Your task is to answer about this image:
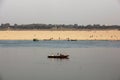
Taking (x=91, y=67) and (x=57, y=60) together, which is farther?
(x=57, y=60)

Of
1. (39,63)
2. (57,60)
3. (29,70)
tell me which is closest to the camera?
(29,70)

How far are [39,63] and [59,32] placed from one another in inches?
1977

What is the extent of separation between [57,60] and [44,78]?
39.6 ft

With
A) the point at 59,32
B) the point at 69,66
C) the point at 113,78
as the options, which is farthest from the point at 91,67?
the point at 59,32

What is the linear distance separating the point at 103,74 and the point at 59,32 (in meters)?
57.1

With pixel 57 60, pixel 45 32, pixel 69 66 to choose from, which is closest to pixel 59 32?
pixel 45 32

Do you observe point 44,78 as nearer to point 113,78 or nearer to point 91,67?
point 113,78

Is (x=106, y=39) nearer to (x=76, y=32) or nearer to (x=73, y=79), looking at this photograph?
(x=76, y=32)

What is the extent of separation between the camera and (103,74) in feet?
95.4

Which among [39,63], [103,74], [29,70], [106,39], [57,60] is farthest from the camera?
[106,39]

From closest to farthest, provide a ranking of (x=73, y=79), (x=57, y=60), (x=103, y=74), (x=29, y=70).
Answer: (x=73, y=79)
(x=103, y=74)
(x=29, y=70)
(x=57, y=60)

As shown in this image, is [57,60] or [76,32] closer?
[57,60]

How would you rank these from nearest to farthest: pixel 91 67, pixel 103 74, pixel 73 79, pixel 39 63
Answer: pixel 73 79
pixel 103 74
pixel 91 67
pixel 39 63

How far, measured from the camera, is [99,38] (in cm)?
8600
